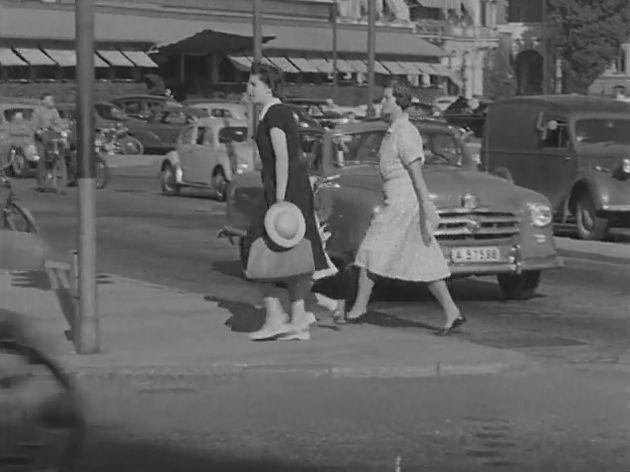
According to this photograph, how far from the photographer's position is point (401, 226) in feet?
40.8

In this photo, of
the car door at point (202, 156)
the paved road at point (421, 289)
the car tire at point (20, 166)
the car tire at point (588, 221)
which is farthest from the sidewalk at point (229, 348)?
the car tire at point (20, 166)

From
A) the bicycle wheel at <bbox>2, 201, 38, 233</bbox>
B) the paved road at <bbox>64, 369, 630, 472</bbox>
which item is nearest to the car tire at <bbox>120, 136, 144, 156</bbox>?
the bicycle wheel at <bbox>2, 201, 38, 233</bbox>

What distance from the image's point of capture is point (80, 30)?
10992 mm

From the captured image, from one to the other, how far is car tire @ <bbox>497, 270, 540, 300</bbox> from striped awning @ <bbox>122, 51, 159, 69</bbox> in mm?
52977

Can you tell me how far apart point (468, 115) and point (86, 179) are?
46430 mm

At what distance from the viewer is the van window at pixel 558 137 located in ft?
72.3

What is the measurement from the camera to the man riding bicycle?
1177 inches

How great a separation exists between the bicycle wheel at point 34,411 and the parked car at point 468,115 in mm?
42055

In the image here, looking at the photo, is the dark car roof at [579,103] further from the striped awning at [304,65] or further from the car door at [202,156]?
the striped awning at [304,65]

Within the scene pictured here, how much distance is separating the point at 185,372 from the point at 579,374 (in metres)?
2.64

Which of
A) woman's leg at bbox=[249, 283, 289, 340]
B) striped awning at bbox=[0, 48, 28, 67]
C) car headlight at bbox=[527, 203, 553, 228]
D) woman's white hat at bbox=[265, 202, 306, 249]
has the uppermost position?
striped awning at bbox=[0, 48, 28, 67]

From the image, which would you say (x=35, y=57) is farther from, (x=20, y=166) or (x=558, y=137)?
(x=558, y=137)

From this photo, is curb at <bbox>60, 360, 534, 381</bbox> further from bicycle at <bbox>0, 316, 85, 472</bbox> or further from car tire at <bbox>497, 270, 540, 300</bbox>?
car tire at <bbox>497, 270, 540, 300</bbox>

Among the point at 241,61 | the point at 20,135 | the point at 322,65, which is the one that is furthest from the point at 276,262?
the point at 322,65
